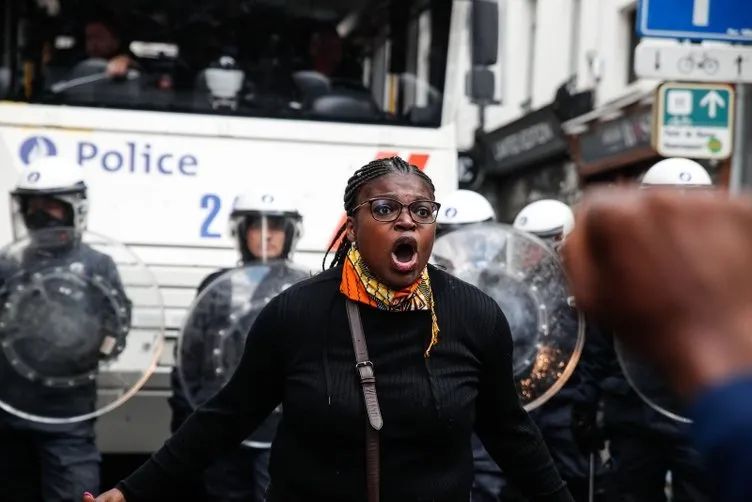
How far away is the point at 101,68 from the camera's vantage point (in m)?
8.73

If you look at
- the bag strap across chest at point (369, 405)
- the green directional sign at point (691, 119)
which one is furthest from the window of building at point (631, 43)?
the bag strap across chest at point (369, 405)

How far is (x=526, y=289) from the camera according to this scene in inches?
259

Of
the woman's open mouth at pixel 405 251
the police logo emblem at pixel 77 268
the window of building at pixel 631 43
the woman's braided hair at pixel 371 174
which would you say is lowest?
the police logo emblem at pixel 77 268

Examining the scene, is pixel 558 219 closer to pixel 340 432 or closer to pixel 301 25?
pixel 301 25

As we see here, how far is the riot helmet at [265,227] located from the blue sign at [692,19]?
6.50ft

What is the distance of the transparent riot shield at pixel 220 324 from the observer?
264 inches

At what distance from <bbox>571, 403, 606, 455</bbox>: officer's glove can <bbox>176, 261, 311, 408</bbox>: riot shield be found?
61.7 inches

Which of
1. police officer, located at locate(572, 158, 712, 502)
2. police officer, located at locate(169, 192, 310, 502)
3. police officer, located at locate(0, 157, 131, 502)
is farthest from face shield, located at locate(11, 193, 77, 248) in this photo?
police officer, located at locate(572, 158, 712, 502)

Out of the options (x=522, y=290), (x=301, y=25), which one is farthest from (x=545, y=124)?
(x=522, y=290)

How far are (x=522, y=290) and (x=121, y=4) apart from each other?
3.48 meters

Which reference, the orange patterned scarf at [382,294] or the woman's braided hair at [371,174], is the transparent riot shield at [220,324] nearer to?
the woman's braided hair at [371,174]

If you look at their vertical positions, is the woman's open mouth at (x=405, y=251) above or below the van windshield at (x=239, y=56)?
below

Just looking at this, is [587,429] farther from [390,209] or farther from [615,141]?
[615,141]

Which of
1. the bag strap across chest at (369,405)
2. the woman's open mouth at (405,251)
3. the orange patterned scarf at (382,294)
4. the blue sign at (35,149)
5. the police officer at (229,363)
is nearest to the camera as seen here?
the bag strap across chest at (369,405)
